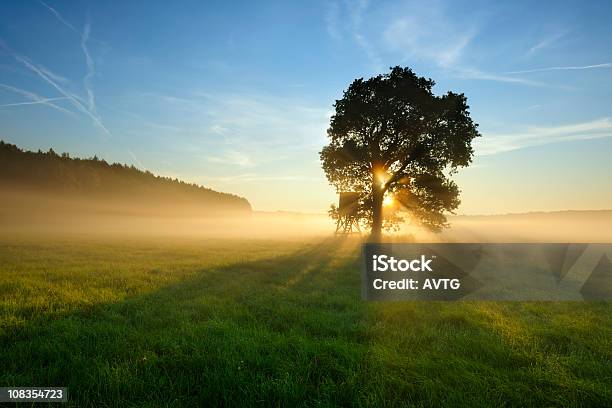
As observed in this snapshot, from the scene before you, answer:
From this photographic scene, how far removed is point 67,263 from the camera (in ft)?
50.5

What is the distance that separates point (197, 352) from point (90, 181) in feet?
247

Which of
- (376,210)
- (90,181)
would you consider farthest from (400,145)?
(90,181)

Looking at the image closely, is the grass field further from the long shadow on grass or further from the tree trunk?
the tree trunk

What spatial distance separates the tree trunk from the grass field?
16.7m

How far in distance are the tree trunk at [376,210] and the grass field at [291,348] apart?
54.8ft

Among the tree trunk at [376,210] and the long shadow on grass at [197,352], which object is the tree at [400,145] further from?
the long shadow on grass at [197,352]

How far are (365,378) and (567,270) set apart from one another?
16.1m

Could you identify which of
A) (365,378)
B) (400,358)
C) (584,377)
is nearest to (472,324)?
(584,377)

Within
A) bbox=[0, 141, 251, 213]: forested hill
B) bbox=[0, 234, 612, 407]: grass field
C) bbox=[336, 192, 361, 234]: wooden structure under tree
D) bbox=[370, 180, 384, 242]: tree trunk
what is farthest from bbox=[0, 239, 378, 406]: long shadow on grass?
bbox=[0, 141, 251, 213]: forested hill

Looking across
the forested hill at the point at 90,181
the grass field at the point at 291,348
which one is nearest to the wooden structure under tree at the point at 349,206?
the grass field at the point at 291,348

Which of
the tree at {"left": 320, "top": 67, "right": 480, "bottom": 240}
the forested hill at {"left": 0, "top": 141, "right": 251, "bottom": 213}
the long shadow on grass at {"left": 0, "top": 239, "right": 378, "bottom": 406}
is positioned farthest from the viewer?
the forested hill at {"left": 0, "top": 141, "right": 251, "bottom": 213}

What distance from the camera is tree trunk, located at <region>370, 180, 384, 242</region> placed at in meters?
26.7

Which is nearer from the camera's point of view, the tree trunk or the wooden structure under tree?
the tree trunk

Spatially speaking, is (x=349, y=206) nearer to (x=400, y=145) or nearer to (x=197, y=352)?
(x=400, y=145)
